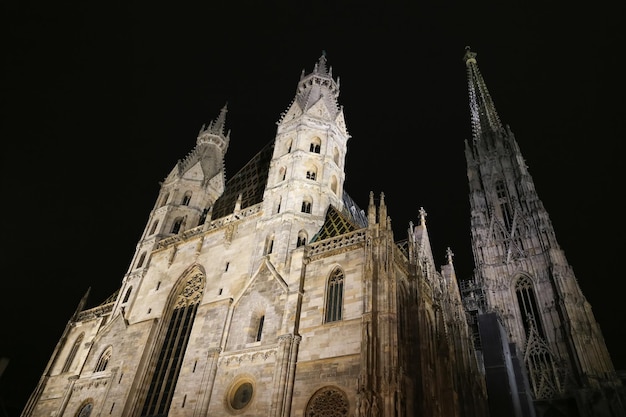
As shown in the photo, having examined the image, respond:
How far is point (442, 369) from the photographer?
22156 millimetres

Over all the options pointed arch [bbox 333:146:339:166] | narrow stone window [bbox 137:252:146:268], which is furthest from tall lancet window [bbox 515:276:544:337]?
narrow stone window [bbox 137:252:146:268]

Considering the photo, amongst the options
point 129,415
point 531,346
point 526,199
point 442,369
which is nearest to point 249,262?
point 129,415

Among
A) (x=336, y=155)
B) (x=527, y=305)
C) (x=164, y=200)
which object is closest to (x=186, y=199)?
(x=164, y=200)

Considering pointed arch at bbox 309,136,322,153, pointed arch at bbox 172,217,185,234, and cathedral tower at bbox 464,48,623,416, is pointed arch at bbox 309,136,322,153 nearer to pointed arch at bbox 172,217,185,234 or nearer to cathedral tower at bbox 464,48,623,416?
pointed arch at bbox 172,217,185,234

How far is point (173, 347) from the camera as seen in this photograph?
2348 centimetres

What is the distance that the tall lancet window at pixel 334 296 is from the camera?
18.6 m

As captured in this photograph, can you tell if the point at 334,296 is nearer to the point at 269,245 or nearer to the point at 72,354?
the point at 269,245

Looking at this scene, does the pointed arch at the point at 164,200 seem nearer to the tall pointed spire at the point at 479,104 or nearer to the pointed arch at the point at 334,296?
the pointed arch at the point at 334,296

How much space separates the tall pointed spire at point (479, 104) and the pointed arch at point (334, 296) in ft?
173

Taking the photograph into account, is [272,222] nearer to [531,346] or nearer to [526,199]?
[531,346]

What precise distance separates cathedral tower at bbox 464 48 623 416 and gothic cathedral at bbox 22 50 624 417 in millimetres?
A: 214

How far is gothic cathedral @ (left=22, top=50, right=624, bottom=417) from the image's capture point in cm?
1738

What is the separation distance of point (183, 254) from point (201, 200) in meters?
6.23

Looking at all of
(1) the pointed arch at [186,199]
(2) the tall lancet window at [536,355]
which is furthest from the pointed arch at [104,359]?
(2) the tall lancet window at [536,355]
